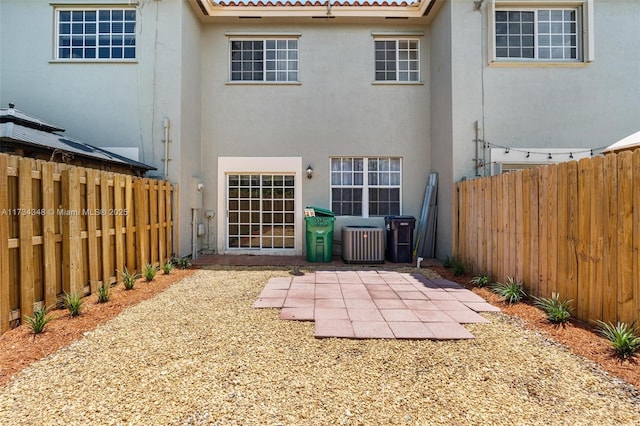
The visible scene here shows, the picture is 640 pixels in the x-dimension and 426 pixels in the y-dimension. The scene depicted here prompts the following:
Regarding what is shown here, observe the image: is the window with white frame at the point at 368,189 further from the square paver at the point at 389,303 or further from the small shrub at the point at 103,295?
the small shrub at the point at 103,295

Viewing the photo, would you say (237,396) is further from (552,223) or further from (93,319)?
(552,223)

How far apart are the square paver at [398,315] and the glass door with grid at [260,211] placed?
527 cm

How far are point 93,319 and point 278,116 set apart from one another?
22.8ft

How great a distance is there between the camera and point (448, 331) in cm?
383

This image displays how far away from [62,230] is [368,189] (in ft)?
23.5

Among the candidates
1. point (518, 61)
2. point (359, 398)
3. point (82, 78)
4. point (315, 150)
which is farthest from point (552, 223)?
point (82, 78)

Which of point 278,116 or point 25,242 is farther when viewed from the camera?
point 278,116

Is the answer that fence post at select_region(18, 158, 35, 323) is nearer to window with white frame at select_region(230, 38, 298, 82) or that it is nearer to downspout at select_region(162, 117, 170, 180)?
downspout at select_region(162, 117, 170, 180)

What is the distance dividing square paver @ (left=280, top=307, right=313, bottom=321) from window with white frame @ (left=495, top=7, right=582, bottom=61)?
8.11 metres

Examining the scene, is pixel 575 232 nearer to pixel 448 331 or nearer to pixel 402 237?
pixel 448 331

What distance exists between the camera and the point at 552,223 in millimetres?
4496

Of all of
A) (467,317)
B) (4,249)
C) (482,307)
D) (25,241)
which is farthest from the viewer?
(482,307)


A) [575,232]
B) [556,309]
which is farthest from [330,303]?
[575,232]

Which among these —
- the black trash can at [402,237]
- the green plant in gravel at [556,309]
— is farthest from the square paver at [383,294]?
the black trash can at [402,237]
